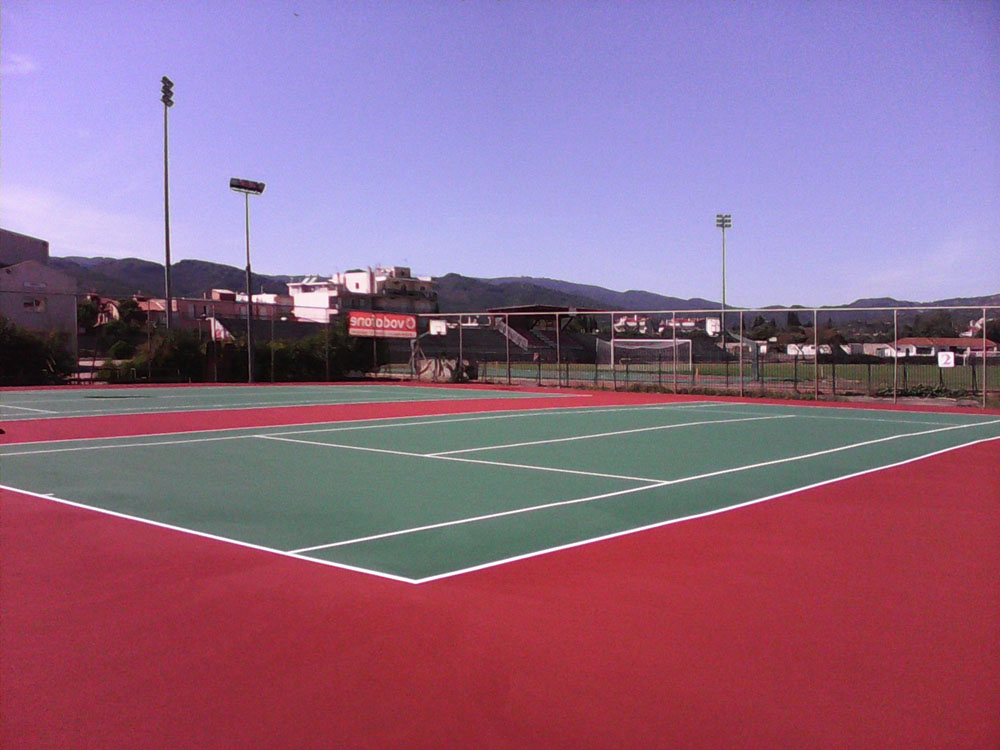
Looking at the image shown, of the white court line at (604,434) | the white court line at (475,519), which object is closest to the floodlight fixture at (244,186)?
the white court line at (604,434)

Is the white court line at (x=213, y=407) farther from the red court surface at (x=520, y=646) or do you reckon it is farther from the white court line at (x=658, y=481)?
the red court surface at (x=520, y=646)

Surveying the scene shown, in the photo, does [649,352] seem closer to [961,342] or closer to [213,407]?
[961,342]

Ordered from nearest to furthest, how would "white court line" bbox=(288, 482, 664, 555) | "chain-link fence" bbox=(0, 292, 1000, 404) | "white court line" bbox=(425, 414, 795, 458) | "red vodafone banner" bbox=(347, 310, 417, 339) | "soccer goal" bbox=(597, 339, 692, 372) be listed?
"white court line" bbox=(288, 482, 664, 555)
"white court line" bbox=(425, 414, 795, 458)
"chain-link fence" bbox=(0, 292, 1000, 404)
"soccer goal" bbox=(597, 339, 692, 372)
"red vodafone banner" bbox=(347, 310, 417, 339)

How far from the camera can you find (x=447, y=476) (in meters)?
10.2

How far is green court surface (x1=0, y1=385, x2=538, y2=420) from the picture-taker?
20.0m

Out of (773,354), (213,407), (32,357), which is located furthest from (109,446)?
(773,354)

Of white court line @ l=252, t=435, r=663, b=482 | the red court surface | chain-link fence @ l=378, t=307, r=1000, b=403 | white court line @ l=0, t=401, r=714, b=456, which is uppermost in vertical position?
chain-link fence @ l=378, t=307, r=1000, b=403

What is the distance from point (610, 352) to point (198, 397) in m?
16.3

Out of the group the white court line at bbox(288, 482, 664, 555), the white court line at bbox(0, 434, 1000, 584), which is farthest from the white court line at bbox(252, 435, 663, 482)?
the white court line at bbox(0, 434, 1000, 584)

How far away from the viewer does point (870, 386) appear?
25.7 metres

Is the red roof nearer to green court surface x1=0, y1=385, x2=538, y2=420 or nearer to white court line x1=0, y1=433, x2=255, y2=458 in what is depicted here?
green court surface x1=0, y1=385, x2=538, y2=420

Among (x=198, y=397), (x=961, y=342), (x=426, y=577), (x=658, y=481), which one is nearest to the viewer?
(x=426, y=577)

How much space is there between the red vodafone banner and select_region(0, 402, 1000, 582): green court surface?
65.5ft

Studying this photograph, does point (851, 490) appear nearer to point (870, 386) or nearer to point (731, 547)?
point (731, 547)
